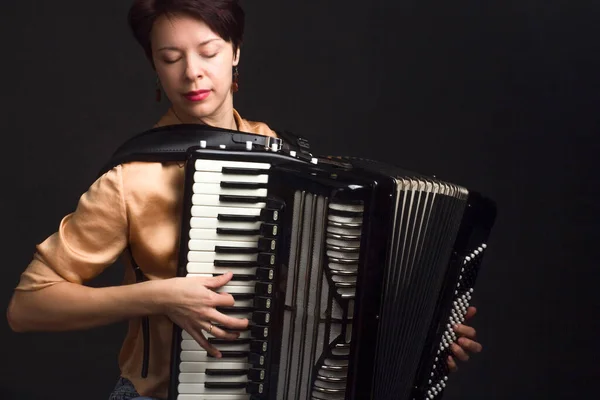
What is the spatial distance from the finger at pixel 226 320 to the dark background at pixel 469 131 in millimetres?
1687

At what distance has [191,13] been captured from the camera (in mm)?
2391

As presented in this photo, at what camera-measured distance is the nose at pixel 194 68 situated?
2.40 metres

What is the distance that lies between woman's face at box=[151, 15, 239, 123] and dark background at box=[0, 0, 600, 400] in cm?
140

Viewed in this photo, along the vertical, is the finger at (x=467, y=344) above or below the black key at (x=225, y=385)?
above

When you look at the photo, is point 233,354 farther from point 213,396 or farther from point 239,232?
point 239,232

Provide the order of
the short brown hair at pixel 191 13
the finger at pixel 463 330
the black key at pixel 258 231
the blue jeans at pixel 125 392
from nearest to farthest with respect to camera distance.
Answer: the black key at pixel 258 231
the short brown hair at pixel 191 13
the blue jeans at pixel 125 392
the finger at pixel 463 330

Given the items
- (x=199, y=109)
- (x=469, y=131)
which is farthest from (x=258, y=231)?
(x=469, y=131)

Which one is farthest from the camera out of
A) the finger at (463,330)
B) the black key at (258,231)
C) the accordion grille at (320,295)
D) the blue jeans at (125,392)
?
the finger at (463,330)

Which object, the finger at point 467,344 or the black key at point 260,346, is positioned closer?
the black key at point 260,346

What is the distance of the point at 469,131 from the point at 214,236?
1.95 metres

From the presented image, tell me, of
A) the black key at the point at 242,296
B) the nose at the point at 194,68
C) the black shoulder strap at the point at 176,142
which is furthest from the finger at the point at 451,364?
the nose at the point at 194,68

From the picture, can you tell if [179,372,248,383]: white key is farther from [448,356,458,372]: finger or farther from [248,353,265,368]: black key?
[448,356,458,372]: finger

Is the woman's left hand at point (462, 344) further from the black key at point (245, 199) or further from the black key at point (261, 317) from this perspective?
the black key at point (245, 199)

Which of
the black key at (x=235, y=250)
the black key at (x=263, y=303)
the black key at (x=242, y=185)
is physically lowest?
the black key at (x=263, y=303)
